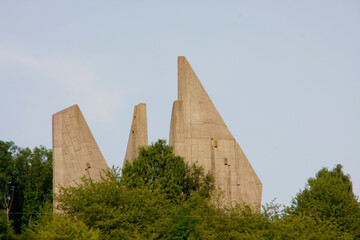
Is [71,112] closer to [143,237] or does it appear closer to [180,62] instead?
[180,62]

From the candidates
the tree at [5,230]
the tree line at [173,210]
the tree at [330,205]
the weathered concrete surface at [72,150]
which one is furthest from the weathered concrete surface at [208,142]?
the tree at [5,230]

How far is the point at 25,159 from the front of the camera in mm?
58125

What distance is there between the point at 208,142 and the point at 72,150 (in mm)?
7719

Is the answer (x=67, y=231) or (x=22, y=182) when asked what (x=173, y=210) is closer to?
(x=67, y=231)

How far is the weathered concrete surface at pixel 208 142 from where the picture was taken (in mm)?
37469

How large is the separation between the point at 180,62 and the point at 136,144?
5392 mm

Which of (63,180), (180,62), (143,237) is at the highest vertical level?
A: (180,62)

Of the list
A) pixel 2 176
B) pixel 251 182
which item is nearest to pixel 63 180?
pixel 251 182

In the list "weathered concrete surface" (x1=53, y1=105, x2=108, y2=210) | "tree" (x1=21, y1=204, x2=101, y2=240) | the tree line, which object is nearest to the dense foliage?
the tree line

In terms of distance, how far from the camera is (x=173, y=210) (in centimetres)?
3322

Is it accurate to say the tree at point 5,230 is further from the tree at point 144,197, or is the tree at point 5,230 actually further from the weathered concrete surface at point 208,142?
the weathered concrete surface at point 208,142

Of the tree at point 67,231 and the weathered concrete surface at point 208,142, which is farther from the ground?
the weathered concrete surface at point 208,142

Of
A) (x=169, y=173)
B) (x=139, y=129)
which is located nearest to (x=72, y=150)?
(x=139, y=129)

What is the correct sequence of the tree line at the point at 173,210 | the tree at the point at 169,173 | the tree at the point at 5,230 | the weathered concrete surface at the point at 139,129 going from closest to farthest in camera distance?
the tree line at the point at 173,210, the tree at the point at 169,173, the weathered concrete surface at the point at 139,129, the tree at the point at 5,230
